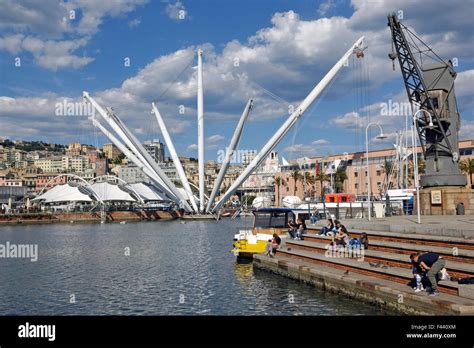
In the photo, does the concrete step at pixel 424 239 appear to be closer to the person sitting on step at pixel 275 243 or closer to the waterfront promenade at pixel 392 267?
the waterfront promenade at pixel 392 267

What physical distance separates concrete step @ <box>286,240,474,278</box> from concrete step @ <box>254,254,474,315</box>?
884 mm

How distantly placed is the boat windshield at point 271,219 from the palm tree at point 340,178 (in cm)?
7258

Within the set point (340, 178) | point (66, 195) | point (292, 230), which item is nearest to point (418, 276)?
point (292, 230)

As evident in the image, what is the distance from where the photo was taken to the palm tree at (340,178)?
10100 cm

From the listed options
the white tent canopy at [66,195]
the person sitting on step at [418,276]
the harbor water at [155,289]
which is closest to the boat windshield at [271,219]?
the harbor water at [155,289]

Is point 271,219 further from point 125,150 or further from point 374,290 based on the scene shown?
point 125,150

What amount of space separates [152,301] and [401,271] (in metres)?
9.00

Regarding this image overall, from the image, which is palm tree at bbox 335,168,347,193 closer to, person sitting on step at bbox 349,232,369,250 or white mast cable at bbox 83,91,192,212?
white mast cable at bbox 83,91,192,212

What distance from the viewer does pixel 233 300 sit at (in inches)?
712

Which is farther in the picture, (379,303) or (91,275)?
(91,275)
